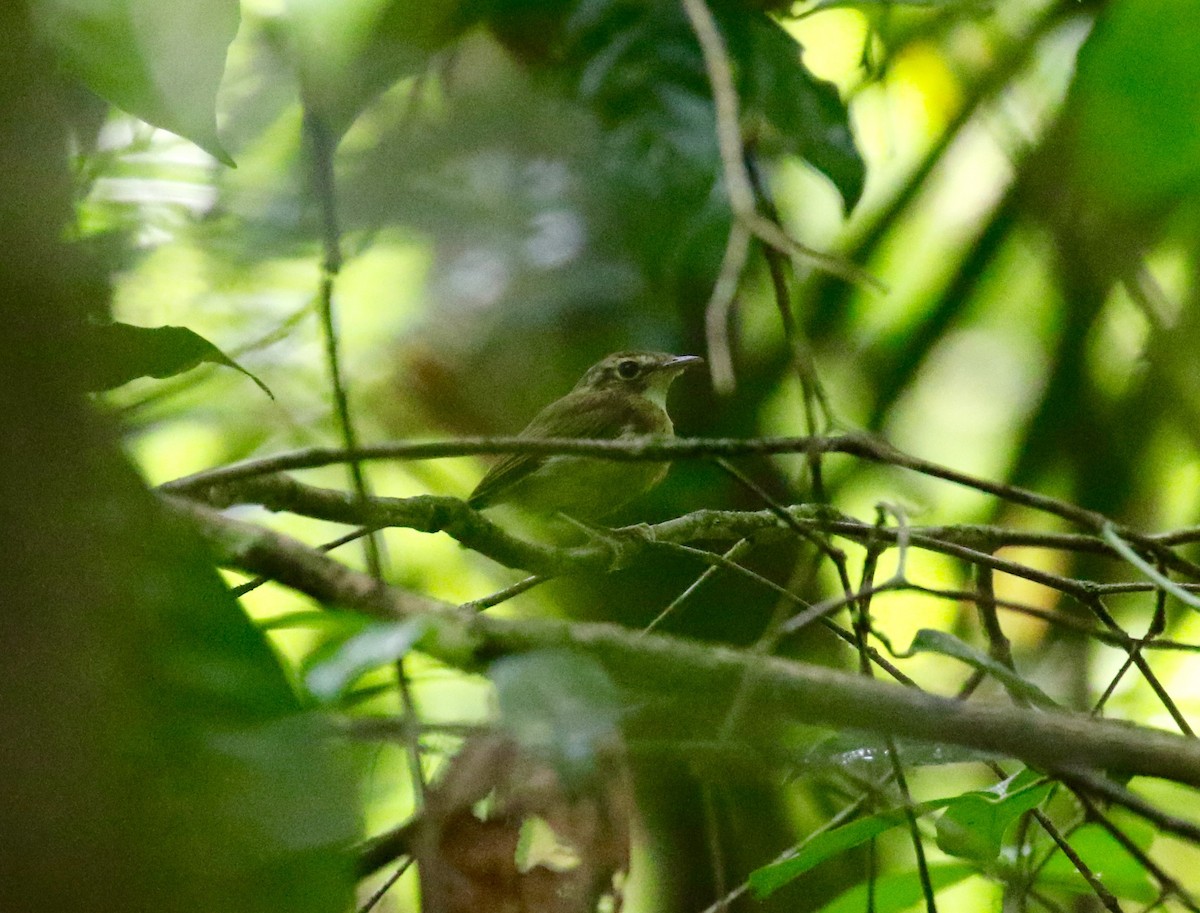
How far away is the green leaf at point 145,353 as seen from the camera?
1.90 m

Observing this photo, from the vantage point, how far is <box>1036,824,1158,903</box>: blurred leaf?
2.20m

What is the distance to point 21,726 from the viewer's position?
3.84ft

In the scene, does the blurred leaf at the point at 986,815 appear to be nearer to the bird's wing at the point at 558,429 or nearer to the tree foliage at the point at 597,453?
the tree foliage at the point at 597,453

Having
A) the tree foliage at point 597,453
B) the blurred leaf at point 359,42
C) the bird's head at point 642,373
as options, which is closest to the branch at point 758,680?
the tree foliage at point 597,453

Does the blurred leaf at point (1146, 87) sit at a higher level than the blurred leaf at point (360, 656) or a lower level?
higher

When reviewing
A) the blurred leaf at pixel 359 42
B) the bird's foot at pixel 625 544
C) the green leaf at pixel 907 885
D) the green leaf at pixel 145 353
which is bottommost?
the green leaf at pixel 907 885

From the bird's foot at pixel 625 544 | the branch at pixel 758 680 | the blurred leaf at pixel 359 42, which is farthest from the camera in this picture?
the bird's foot at pixel 625 544

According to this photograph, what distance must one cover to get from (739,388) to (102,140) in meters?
2.75

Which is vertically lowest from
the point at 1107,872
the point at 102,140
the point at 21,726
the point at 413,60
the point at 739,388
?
the point at 1107,872

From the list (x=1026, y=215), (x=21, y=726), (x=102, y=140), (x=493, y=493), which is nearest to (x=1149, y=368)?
(x=1026, y=215)

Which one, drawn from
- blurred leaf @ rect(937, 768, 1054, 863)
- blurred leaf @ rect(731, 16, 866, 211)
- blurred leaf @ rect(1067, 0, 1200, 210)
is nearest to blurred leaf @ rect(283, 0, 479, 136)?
blurred leaf @ rect(731, 16, 866, 211)

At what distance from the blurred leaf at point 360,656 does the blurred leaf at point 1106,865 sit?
1.49 m

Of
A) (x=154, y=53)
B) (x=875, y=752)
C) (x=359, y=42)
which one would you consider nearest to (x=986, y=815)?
(x=875, y=752)

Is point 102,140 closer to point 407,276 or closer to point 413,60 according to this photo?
point 413,60
